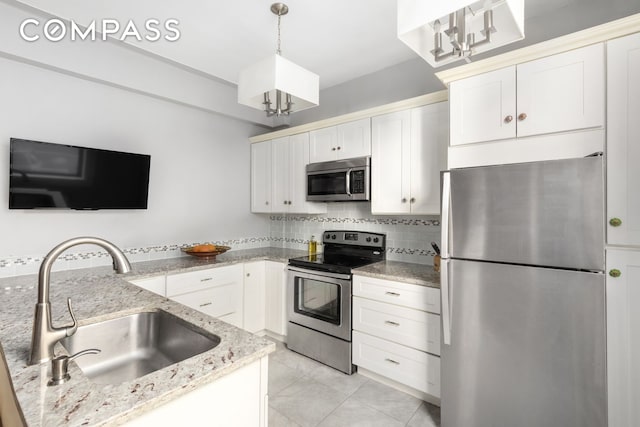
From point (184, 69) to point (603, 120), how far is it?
3.37 m

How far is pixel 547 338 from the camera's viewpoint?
1.57m

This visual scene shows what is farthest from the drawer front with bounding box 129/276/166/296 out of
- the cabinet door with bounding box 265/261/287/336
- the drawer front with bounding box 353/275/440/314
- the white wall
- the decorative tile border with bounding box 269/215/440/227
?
the decorative tile border with bounding box 269/215/440/227

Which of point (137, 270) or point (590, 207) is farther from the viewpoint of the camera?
point (137, 270)

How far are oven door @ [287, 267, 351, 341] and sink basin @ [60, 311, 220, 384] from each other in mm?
1513

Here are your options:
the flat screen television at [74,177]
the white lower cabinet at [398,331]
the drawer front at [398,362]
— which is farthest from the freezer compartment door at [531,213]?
the flat screen television at [74,177]

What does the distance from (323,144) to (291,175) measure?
547 mm

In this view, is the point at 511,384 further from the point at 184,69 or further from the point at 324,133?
the point at 184,69

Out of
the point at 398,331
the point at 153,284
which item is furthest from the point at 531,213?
the point at 153,284

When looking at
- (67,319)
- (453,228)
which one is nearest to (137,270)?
(67,319)

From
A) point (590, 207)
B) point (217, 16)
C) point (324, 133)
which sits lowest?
point (590, 207)

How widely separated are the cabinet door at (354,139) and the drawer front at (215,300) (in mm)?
1727

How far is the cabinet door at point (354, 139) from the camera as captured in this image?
2.84 meters

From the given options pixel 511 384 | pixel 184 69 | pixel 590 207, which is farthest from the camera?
pixel 184 69

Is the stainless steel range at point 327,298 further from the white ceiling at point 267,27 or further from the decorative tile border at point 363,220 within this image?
the white ceiling at point 267,27
